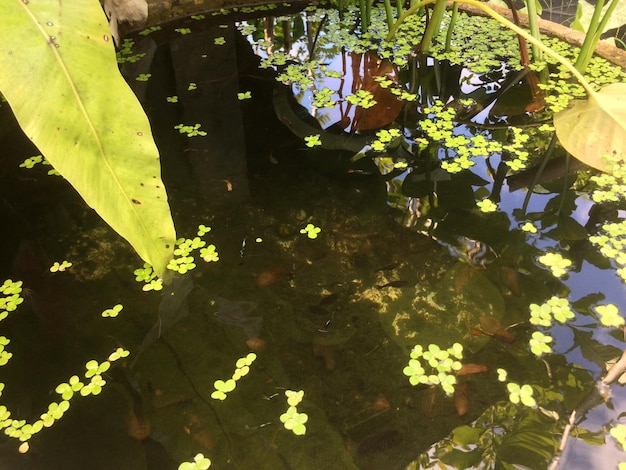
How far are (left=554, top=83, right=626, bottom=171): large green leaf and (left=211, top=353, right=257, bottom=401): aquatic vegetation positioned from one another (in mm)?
1035

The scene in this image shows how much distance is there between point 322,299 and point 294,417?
317mm

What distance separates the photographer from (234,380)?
0.98m

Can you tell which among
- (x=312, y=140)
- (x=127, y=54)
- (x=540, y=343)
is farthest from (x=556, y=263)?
(x=127, y=54)

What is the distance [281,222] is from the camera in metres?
1.37

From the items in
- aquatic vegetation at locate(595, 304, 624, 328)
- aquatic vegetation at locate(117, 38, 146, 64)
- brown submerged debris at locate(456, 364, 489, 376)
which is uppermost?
aquatic vegetation at locate(117, 38, 146, 64)

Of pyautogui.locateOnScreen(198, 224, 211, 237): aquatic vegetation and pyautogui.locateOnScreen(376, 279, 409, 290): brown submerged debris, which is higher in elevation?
pyautogui.locateOnScreen(198, 224, 211, 237): aquatic vegetation

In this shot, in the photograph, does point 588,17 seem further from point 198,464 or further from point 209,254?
point 198,464

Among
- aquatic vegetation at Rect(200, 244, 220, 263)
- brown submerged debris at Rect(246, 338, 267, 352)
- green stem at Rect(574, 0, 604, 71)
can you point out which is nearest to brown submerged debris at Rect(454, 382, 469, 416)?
brown submerged debris at Rect(246, 338, 267, 352)

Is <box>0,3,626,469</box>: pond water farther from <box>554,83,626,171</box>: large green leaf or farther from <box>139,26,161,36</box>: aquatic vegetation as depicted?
<box>139,26,161,36</box>: aquatic vegetation

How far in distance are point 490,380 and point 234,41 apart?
208 cm

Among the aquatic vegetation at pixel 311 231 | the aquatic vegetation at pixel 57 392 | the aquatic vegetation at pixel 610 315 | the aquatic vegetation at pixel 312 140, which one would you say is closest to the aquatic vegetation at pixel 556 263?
the aquatic vegetation at pixel 610 315

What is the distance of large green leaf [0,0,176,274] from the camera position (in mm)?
671

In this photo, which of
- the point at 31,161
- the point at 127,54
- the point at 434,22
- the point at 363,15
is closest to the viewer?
the point at 31,161

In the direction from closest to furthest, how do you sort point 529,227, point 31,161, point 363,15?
point 529,227, point 31,161, point 363,15
